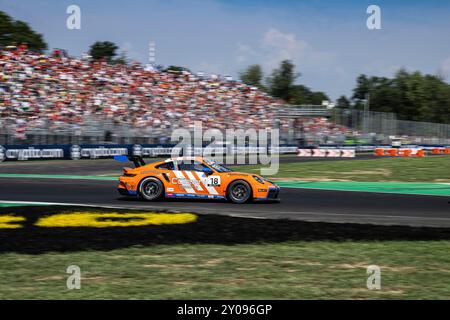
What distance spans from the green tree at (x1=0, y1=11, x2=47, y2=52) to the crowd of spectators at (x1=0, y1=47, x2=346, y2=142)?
4039 cm

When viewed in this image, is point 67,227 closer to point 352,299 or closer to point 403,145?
point 352,299

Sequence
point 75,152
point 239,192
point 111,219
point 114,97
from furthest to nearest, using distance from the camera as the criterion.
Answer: point 114,97 → point 75,152 → point 239,192 → point 111,219

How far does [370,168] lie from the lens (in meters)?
27.2

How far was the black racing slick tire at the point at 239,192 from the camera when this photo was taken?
13.3 metres

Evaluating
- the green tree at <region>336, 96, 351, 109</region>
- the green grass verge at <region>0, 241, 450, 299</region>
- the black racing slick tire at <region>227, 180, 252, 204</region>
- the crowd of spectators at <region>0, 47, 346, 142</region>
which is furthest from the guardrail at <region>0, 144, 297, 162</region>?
the green tree at <region>336, 96, 351, 109</region>

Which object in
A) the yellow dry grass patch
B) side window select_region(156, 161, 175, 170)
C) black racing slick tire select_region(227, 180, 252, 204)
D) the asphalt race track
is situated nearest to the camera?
the yellow dry grass patch

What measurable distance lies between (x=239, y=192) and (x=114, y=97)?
842 inches

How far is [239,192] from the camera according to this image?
1339 cm

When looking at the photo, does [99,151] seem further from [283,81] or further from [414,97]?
[414,97]

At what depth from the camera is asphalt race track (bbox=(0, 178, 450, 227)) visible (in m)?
11.4

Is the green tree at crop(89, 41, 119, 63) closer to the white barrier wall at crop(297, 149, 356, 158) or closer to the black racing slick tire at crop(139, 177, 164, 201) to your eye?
the white barrier wall at crop(297, 149, 356, 158)

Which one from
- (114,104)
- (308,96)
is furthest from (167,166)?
(308,96)

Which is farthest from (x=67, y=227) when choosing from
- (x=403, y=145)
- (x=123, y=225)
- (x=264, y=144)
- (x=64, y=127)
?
(x=403, y=145)
